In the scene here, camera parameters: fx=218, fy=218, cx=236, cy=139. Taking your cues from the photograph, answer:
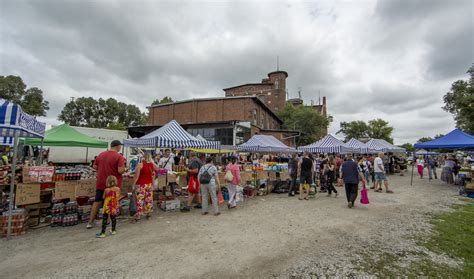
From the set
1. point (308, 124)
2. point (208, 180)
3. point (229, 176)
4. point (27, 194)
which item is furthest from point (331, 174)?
point (308, 124)

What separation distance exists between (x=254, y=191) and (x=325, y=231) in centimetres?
502

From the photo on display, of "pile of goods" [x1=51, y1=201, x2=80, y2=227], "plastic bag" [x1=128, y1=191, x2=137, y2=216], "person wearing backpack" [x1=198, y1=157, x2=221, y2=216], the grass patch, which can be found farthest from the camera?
"person wearing backpack" [x1=198, y1=157, x2=221, y2=216]

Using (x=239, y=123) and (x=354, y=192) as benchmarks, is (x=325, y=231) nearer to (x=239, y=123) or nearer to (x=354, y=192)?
(x=354, y=192)

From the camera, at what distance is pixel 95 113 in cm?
4606

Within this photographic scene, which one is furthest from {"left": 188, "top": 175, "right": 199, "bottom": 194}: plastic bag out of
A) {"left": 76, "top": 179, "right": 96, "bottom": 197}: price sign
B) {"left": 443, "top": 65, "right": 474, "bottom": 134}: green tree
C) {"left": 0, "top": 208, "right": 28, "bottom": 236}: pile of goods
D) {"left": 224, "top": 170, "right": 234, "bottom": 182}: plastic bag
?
{"left": 443, "top": 65, "right": 474, "bottom": 134}: green tree

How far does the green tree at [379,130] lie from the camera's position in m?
52.1

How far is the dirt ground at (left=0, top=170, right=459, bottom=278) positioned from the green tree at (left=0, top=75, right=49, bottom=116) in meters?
36.6

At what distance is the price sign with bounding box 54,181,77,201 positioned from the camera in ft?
18.5

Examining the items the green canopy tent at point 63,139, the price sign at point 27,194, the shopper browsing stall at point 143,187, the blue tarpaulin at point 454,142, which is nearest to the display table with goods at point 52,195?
the price sign at point 27,194

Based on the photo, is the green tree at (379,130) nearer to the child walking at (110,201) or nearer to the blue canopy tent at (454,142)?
the blue canopy tent at (454,142)

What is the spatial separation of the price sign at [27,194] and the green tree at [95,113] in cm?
4220

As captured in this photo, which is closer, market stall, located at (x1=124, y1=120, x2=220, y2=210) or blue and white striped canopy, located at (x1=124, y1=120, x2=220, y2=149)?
market stall, located at (x1=124, y1=120, x2=220, y2=210)

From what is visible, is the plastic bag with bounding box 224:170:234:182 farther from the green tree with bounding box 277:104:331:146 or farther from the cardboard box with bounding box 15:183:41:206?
the green tree with bounding box 277:104:331:146

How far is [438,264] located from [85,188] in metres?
8.04
